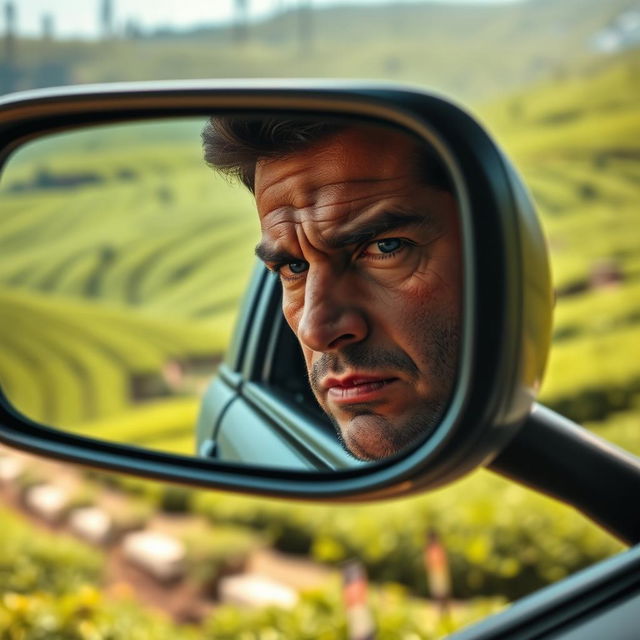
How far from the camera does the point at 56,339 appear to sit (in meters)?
11.0

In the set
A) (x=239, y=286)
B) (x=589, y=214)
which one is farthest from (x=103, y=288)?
(x=239, y=286)

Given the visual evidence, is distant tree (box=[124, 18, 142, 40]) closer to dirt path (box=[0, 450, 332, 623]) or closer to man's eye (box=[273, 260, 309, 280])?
dirt path (box=[0, 450, 332, 623])

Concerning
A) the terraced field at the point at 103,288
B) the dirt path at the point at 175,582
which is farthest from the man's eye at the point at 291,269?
the terraced field at the point at 103,288

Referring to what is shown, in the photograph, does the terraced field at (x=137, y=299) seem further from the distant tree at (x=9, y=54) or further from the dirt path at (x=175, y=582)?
the distant tree at (x=9, y=54)

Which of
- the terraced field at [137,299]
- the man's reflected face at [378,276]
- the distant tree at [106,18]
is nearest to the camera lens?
the man's reflected face at [378,276]

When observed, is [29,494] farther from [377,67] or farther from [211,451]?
[377,67]

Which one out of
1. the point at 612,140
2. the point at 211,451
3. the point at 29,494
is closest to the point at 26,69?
the point at 612,140

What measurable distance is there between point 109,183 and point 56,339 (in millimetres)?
1719

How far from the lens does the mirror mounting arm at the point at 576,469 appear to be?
1.46 metres

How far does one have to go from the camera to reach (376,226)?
127cm

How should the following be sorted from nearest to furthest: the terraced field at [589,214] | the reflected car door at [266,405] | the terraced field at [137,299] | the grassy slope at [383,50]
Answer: the reflected car door at [266,405] < the terraced field at [589,214] < the terraced field at [137,299] < the grassy slope at [383,50]

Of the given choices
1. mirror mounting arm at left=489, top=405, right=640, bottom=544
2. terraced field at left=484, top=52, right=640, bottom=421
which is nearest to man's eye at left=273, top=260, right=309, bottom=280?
mirror mounting arm at left=489, top=405, right=640, bottom=544

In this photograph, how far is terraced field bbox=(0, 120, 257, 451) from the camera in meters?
9.82

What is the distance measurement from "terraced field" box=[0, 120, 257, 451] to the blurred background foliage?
0.03 m
